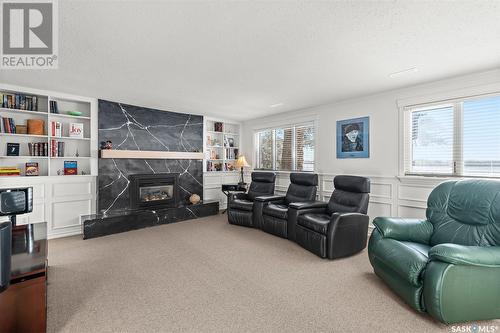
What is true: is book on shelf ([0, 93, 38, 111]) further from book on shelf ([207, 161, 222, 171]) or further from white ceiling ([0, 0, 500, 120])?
book on shelf ([207, 161, 222, 171])

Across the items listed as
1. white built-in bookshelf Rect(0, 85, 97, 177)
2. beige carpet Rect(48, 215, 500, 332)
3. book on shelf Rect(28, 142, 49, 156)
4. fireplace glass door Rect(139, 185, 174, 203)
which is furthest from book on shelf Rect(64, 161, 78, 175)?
beige carpet Rect(48, 215, 500, 332)

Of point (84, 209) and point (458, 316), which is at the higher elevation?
point (84, 209)

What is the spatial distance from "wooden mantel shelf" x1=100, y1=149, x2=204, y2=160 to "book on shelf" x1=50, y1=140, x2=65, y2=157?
63 centimetres

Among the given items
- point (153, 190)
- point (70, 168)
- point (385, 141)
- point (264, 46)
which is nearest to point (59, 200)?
point (70, 168)

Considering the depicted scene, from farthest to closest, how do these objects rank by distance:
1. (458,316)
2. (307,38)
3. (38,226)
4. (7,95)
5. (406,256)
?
1. (7,95)
2. (38,226)
3. (307,38)
4. (406,256)
5. (458,316)

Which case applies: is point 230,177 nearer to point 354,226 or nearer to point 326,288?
point 354,226

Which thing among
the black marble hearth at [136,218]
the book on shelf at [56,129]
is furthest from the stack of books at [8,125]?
the black marble hearth at [136,218]

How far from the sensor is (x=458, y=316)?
5.75ft

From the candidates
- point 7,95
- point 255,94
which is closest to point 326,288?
point 255,94

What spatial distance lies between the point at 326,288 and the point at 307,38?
2.47m

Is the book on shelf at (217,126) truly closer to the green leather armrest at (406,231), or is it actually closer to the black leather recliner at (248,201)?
the black leather recliner at (248,201)

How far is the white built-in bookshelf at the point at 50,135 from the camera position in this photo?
3.74m

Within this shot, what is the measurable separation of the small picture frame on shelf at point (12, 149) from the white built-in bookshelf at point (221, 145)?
3500 mm

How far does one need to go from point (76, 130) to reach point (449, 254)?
5.49 metres
